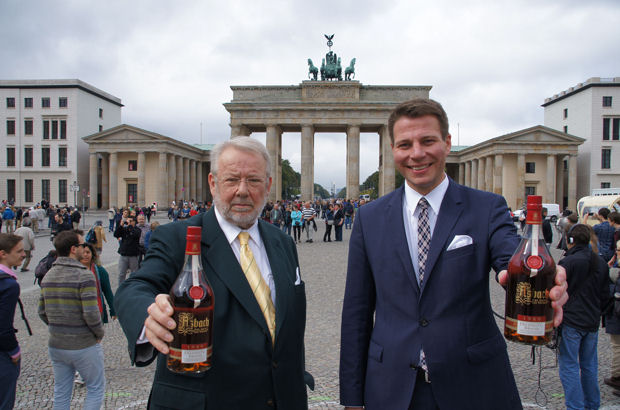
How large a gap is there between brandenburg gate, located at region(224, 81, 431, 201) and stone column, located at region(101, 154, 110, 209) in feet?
A: 59.2

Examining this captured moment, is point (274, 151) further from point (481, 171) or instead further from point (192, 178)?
point (481, 171)

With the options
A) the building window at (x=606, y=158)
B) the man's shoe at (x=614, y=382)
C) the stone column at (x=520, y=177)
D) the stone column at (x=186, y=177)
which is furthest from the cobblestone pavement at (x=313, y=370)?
the building window at (x=606, y=158)

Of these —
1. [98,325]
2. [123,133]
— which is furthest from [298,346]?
[123,133]

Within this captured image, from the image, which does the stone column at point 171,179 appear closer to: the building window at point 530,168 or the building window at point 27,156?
the building window at point 27,156

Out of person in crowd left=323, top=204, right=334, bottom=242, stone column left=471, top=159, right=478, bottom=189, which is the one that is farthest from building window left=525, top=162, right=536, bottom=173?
person in crowd left=323, top=204, right=334, bottom=242

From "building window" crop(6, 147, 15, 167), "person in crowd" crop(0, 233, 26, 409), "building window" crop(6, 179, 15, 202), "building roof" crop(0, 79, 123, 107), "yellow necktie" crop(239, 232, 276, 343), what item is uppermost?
"building roof" crop(0, 79, 123, 107)

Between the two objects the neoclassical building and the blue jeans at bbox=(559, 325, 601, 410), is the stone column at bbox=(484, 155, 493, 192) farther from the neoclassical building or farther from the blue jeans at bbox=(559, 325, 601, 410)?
the blue jeans at bbox=(559, 325, 601, 410)

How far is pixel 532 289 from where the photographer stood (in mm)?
1872

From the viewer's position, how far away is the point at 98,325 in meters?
4.30

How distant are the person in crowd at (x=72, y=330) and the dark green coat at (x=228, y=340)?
2.35 meters

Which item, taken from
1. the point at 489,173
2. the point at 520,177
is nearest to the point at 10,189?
the point at 489,173

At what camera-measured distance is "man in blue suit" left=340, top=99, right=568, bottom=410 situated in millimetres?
2279

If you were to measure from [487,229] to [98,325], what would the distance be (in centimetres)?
368

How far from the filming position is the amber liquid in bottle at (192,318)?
67.4 inches
